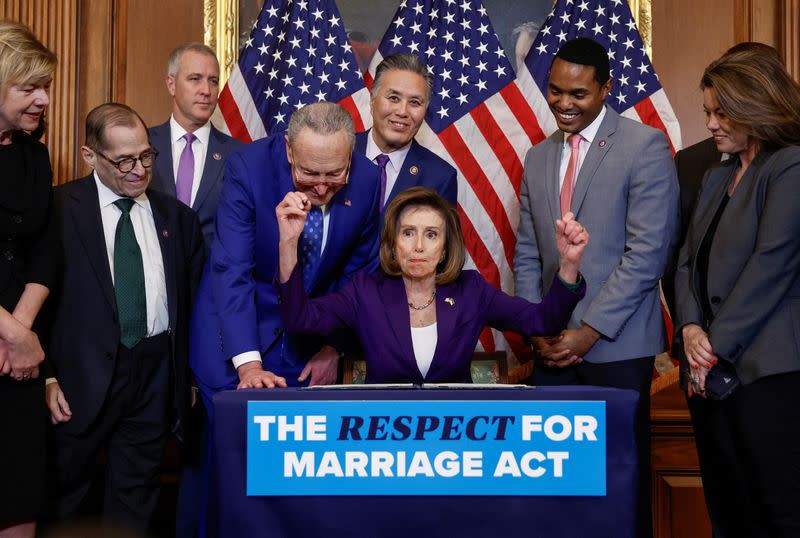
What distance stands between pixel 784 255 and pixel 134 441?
7.38ft

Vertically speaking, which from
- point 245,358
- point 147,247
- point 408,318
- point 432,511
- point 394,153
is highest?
point 394,153

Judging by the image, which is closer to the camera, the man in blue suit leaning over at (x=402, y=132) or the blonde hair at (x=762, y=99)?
Result: the blonde hair at (x=762, y=99)

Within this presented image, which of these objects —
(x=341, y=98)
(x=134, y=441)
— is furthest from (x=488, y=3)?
(x=134, y=441)

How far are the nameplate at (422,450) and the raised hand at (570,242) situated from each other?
0.82 meters

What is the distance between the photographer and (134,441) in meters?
3.26

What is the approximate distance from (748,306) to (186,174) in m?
2.35

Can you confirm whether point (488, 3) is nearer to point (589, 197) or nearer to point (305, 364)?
point (589, 197)

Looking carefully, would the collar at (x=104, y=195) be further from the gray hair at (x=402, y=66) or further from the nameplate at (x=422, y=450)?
the nameplate at (x=422, y=450)

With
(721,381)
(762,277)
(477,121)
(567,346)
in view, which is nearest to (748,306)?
(762,277)

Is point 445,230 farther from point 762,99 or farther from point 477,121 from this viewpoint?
point 477,121

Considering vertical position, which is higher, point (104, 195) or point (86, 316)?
point (104, 195)

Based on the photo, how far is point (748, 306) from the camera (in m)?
2.75

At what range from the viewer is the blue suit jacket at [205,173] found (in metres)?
3.84

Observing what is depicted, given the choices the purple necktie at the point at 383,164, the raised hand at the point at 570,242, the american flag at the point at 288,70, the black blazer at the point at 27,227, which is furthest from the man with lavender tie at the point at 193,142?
the raised hand at the point at 570,242
